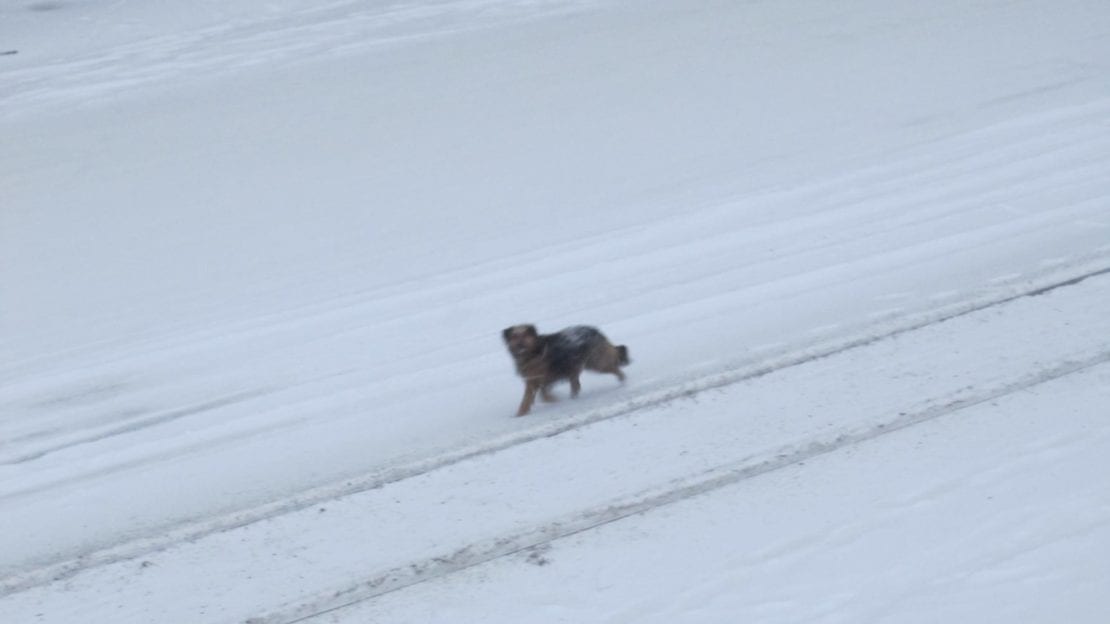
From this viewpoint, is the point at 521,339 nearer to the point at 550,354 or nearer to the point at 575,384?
the point at 550,354

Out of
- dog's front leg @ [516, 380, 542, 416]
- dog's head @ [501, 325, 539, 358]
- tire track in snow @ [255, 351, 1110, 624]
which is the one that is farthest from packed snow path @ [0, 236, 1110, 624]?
dog's head @ [501, 325, 539, 358]

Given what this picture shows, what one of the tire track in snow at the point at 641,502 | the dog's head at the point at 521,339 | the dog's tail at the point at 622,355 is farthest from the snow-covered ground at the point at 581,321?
the dog's head at the point at 521,339

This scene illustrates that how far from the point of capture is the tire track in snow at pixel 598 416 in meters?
4.99

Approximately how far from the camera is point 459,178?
1063 centimetres

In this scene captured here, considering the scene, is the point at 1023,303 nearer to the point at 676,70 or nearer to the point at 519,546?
the point at 519,546

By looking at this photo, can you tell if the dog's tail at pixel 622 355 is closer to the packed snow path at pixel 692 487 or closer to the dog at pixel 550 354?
the dog at pixel 550 354

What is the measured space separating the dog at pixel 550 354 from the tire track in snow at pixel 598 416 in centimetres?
21

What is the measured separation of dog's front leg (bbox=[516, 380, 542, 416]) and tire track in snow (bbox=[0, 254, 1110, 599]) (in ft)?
0.61

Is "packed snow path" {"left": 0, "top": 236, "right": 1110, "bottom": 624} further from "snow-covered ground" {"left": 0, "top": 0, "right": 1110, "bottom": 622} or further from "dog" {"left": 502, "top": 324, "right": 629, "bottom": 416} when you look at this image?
"dog" {"left": 502, "top": 324, "right": 629, "bottom": 416}

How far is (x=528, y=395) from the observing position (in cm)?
594

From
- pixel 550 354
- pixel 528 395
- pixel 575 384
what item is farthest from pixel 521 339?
pixel 575 384

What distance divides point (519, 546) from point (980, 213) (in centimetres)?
462

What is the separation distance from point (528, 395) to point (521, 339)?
0.27 metres

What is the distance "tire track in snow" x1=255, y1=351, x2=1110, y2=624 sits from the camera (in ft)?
14.9
